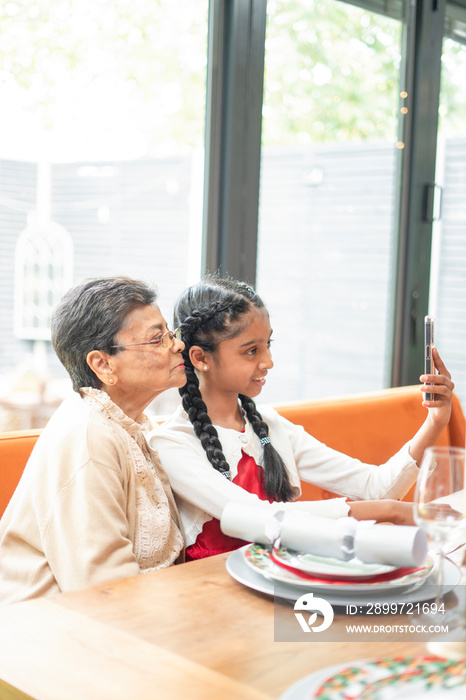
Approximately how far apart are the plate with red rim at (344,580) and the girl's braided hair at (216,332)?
0.61 metres

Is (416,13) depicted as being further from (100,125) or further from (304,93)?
(100,125)

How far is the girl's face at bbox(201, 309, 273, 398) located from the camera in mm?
1771

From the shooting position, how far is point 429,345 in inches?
66.2

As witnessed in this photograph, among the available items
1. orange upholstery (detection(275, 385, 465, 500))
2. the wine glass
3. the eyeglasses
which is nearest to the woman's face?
the eyeglasses

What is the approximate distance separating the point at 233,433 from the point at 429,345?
0.46 metres

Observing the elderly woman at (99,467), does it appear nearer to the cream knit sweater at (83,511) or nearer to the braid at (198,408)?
the cream knit sweater at (83,511)

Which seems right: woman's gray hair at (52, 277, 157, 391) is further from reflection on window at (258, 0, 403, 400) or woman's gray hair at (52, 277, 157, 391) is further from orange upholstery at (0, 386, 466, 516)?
reflection on window at (258, 0, 403, 400)

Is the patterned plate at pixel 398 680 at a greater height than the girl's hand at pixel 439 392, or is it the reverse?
the girl's hand at pixel 439 392

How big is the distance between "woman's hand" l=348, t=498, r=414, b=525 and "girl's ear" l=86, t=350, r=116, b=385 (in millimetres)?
515

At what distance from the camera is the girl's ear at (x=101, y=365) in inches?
60.9

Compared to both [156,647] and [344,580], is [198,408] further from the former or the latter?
[156,647]

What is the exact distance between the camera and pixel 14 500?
58.2 inches

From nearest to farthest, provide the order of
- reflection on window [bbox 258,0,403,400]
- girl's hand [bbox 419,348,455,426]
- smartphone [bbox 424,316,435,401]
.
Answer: smartphone [bbox 424,316,435,401]
girl's hand [bbox 419,348,455,426]
reflection on window [bbox 258,0,403,400]

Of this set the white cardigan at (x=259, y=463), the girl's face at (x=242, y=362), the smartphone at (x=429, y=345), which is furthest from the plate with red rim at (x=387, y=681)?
the girl's face at (x=242, y=362)
